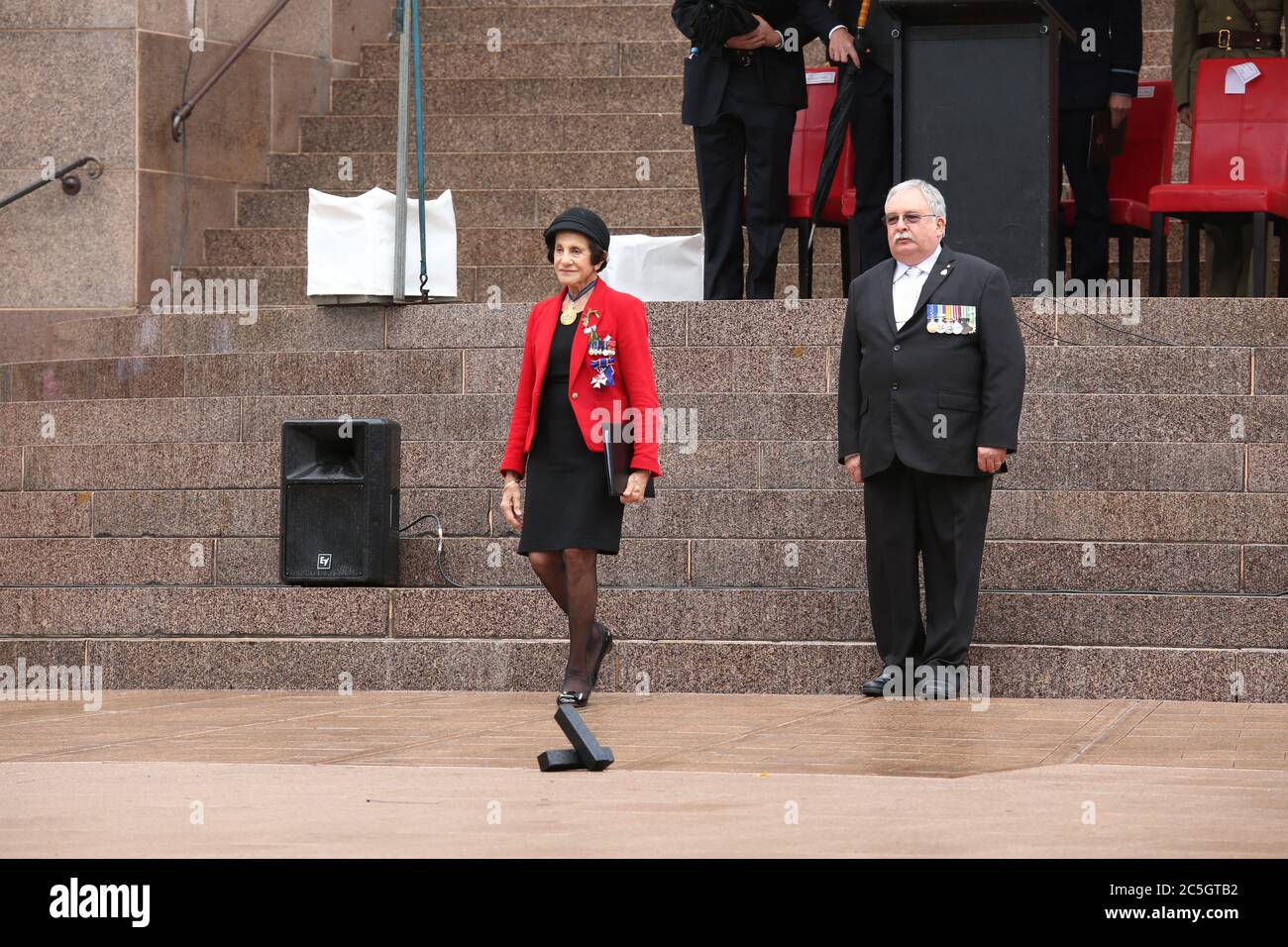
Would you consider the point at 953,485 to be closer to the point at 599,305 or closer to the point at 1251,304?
the point at 599,305

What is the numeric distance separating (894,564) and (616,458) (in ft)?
4.01

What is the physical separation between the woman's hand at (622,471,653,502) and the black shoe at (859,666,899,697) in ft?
3.86

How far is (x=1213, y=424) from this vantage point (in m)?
9.70

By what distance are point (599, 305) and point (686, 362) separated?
3040mm

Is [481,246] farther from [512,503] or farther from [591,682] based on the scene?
[591,682]

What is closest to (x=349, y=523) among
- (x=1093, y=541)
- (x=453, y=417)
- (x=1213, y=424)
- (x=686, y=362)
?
(x=453, y=417)

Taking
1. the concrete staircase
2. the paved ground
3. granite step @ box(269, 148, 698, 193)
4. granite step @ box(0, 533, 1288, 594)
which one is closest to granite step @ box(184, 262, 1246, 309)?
granite step @ box(269, 148, 698, 193)

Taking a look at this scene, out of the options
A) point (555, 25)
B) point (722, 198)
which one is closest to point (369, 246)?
point (722, 198)

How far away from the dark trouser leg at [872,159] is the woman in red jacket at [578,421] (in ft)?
12.7

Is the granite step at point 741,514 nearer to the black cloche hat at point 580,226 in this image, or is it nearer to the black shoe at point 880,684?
the black shoe at point 880,684

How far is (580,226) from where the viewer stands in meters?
7.75

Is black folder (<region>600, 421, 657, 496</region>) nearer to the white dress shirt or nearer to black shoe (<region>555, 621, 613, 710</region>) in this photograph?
black shoe (<region>555, 621, 613, 710</region>)

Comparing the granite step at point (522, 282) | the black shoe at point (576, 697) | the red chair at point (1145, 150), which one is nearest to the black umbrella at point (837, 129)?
the red chair at point (1145, 150)

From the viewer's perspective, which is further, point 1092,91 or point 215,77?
point 215,77
